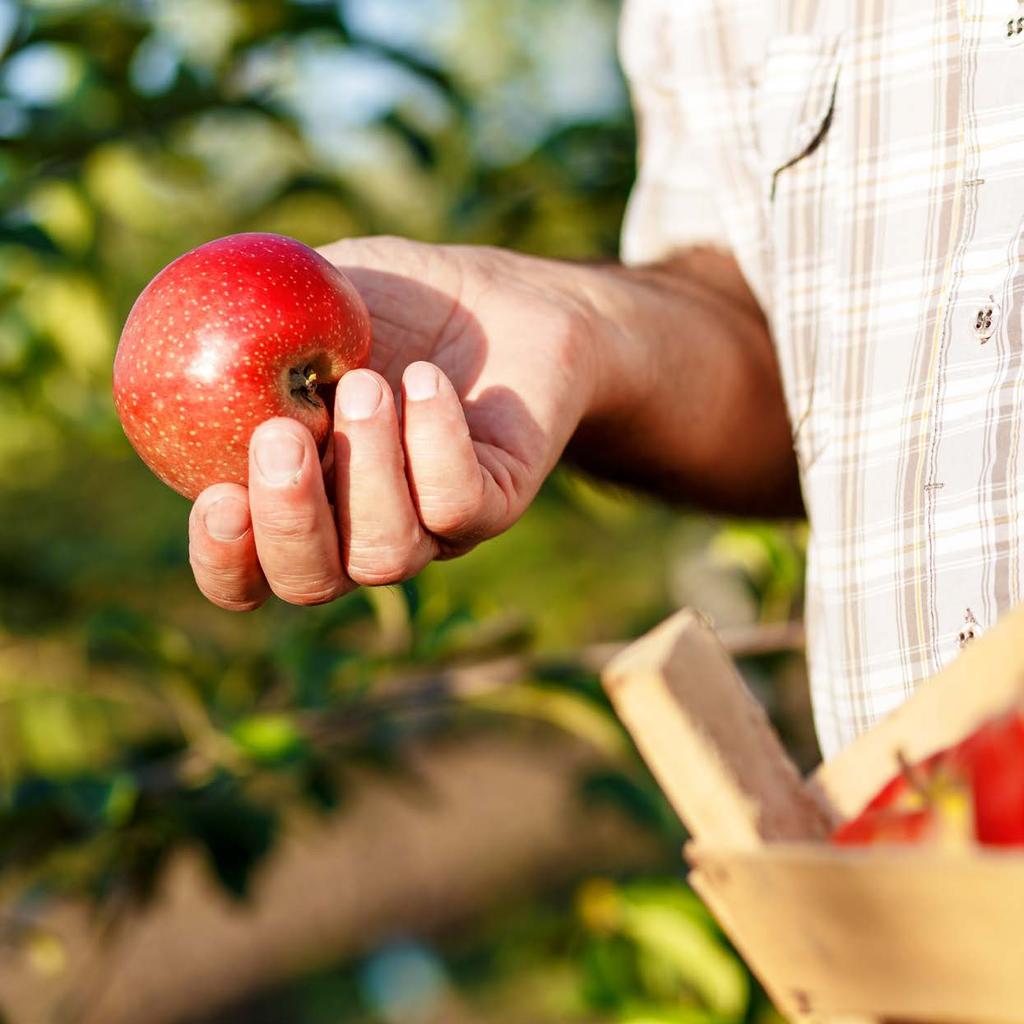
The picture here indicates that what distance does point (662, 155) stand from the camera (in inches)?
45.3

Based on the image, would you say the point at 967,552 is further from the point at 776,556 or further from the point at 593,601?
the point at 593,601

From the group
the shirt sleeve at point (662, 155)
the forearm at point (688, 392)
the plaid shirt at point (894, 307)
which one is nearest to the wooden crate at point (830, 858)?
the plaid shirt at point (894, 307)

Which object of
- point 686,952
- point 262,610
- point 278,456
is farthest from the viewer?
point 262,610

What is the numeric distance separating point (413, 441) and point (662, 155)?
547mm

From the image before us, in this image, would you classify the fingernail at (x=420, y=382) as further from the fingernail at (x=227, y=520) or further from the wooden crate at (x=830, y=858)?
the wooden crate at (x=830, y=858)

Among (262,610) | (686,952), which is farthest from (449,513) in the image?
(262,610)

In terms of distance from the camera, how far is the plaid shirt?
72 centimetres

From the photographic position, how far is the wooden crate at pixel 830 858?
0.39 meters

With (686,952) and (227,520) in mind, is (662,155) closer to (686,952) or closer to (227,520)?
(227,520)

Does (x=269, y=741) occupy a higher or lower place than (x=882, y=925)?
lower

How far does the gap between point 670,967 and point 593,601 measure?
130cm

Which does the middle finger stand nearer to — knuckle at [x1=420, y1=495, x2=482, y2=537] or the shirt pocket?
knuckle at [x1=420, y1=495, x2=482, y2=537]

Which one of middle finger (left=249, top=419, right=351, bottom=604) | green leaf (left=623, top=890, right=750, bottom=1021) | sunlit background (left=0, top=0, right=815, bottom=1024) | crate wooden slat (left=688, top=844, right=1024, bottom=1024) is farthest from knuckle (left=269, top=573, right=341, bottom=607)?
green leaf (left=623, top=890, right=750, bottom=1021)

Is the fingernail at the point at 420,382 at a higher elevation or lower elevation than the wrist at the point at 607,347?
higher
